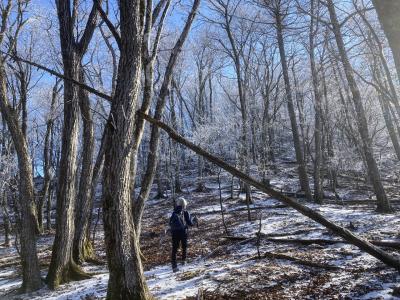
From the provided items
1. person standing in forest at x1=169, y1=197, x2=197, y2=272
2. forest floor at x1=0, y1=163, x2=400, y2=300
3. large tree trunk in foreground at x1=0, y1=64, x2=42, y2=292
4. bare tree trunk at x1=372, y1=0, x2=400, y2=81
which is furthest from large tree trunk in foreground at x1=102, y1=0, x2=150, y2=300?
person standing in forest at x1=169, y1=197, x2=197, y2=272

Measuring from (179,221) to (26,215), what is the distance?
3.37m

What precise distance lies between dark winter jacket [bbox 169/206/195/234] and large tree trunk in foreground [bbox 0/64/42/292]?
10.0 ft

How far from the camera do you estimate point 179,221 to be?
873 cm

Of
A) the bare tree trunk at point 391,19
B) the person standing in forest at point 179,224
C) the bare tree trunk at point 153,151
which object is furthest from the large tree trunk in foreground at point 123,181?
the person standing in forest at point 179,224

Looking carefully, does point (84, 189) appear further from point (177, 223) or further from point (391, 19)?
point (391, 19)

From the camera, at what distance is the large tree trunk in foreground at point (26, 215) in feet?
24.8

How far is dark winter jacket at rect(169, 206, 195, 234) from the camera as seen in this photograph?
8711mm

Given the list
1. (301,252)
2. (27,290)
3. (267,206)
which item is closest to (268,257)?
(301,252)

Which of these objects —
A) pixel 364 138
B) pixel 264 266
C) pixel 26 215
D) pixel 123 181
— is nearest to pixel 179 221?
pixel 264 266

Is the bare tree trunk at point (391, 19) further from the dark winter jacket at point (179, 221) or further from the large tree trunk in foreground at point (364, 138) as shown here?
the large tree trunk in foreground at point (364, 138)

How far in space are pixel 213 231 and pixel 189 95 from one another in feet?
97.0

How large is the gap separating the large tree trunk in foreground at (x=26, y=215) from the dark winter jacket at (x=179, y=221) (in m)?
3.05

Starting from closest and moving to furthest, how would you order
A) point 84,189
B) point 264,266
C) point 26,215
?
point 264,266 → point 26,215 → point 84,189

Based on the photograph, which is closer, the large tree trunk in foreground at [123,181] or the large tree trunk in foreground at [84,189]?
the large tree trunk in foreground at [123,181]
